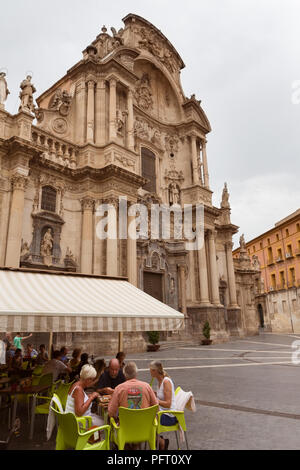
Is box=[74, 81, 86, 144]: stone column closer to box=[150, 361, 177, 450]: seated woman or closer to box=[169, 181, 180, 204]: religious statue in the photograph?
box=[169, 181, 180, 204]: religious statue

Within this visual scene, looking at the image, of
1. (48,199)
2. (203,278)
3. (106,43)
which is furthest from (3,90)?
(203,278)

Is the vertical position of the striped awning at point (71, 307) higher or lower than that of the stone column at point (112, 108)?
lower

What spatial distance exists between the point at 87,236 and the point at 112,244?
1506 millimetres

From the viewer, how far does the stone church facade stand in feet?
51.3

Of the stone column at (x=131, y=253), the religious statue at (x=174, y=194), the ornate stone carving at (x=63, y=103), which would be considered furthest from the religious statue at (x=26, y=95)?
the religious statue at (x=174, y=194)

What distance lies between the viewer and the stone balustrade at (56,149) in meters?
17.2

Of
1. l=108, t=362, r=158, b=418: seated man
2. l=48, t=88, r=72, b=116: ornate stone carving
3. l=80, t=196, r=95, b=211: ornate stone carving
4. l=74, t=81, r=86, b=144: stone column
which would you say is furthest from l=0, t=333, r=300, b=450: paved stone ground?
l=48, t=88, r=72, b=116: ornate stone carving

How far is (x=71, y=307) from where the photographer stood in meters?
5.75

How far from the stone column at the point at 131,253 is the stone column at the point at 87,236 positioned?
7.10 ft

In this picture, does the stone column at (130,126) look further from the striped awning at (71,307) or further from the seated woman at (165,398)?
the seated woman at (165,398)

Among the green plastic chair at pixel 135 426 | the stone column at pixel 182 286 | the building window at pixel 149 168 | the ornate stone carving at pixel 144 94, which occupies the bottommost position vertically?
the green plastic chair at pixel 135 426

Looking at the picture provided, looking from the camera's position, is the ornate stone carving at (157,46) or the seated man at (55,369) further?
the ornate stone carving at (157,46)

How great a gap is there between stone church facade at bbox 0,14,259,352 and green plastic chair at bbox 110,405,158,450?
12043mm
